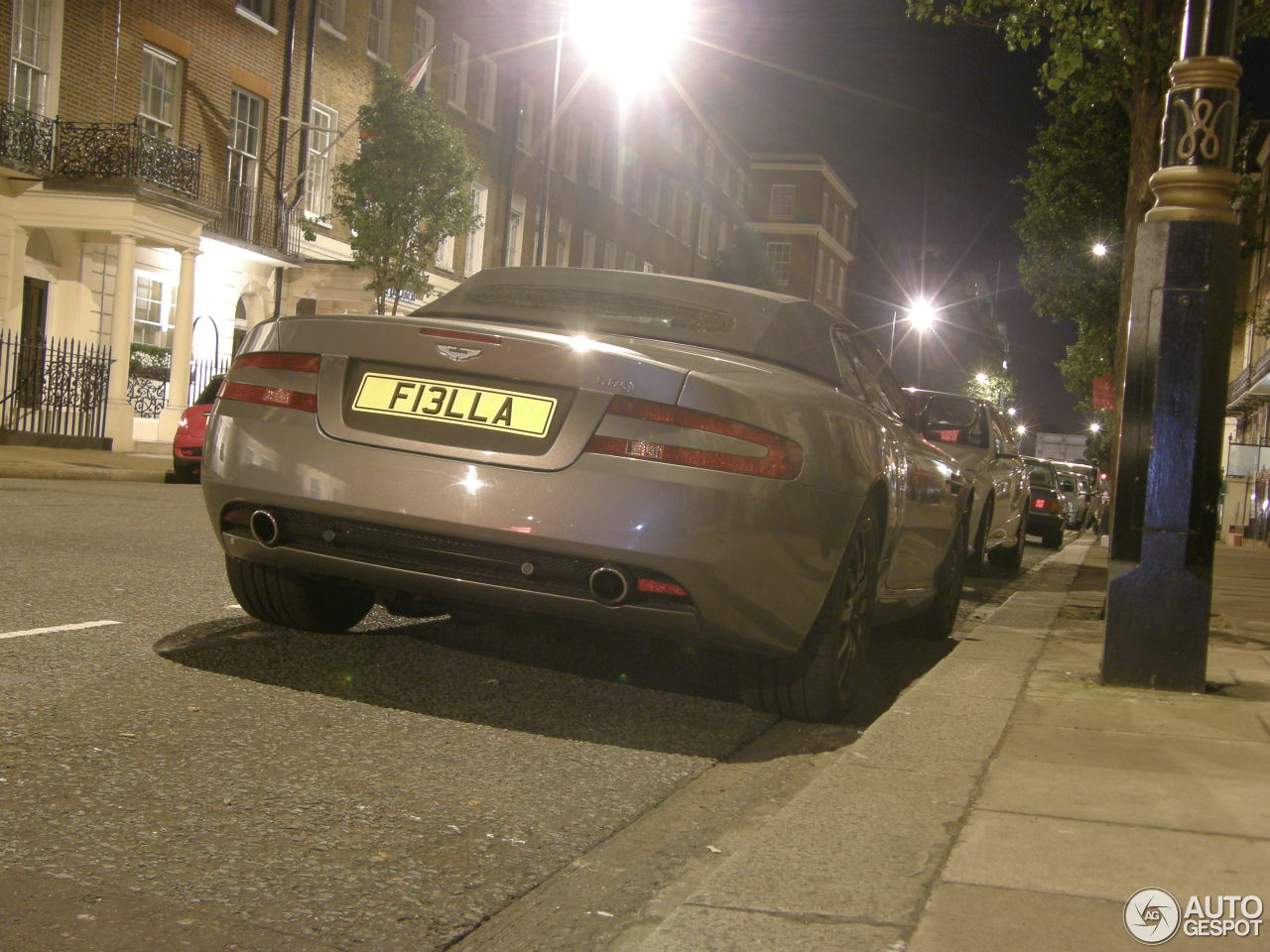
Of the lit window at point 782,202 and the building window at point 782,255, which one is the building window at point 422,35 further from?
the lit window at point 782,202

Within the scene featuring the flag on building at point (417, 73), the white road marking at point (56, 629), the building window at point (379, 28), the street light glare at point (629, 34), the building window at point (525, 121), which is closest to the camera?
the white road marking at point (56, 629)

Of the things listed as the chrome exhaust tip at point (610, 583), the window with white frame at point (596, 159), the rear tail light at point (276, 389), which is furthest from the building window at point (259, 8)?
the chrome exhaust tip at point (610, 583)

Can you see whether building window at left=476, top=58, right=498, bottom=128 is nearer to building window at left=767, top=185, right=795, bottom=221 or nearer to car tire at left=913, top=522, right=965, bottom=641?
car tire at left=913, top=522, right=965, bottom=641

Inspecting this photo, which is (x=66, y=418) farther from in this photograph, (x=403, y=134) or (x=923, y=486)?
(x=923, y=486)

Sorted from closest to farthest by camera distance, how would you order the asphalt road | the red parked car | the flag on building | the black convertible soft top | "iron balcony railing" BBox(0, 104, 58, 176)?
the asphalt road → the black convertible soft top → the red parked car → "iron balcony railing" BBox(0, 104, 58, 176) → the flag on building

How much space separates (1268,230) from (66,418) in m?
34.2

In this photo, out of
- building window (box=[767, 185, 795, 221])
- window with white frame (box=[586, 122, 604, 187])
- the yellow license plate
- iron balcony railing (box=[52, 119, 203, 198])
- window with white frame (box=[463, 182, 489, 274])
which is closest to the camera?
the yellow license plate

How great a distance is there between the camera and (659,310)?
5418mm

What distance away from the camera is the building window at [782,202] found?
8325 cm

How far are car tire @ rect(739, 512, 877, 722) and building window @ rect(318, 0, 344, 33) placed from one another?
26.5 m

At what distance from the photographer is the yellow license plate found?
4.20 m

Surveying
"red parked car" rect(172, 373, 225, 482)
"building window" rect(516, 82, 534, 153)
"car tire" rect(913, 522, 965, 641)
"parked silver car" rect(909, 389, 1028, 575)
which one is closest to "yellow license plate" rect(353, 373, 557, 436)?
"car tire" rect(913, 522, 965, 641)

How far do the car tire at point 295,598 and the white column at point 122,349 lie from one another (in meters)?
18.5

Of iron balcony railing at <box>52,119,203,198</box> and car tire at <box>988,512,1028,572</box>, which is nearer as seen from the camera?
car tire at <box>988,512,1028,572</box>
